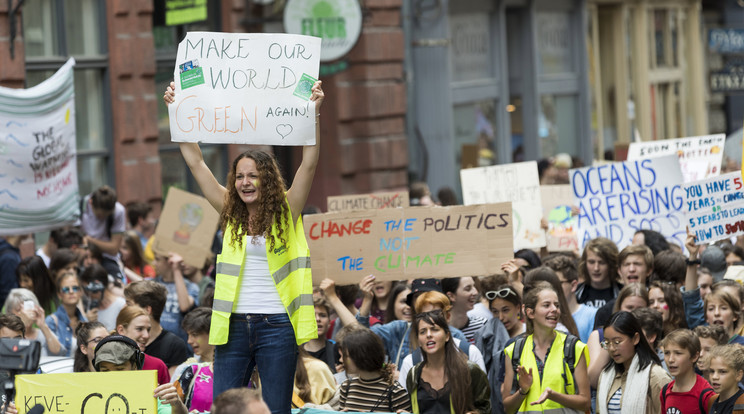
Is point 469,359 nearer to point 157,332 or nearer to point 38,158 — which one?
point 157,332

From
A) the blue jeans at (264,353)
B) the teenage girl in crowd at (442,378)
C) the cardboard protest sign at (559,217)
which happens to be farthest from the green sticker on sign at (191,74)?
the cardboard protest sign at (559,217)

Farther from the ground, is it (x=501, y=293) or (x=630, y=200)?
(x=630, y=200)

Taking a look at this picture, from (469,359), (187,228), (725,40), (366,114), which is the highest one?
(725,40)

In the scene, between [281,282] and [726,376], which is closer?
[281,282]

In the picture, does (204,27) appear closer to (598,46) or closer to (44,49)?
(44,49)

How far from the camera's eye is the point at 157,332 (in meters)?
8.60

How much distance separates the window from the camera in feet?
48.5

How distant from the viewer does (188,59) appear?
281 inches

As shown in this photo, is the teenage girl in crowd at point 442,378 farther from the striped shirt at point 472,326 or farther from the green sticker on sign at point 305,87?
the striped shirt at point 472,326

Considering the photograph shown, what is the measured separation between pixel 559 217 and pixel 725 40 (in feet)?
31.8

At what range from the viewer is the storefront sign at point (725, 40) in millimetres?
20938

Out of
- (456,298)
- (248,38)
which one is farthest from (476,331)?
(248,38)

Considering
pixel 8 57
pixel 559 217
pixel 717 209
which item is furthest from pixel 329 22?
pixel 717 209

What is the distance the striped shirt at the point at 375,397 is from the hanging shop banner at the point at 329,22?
10.00 meters
